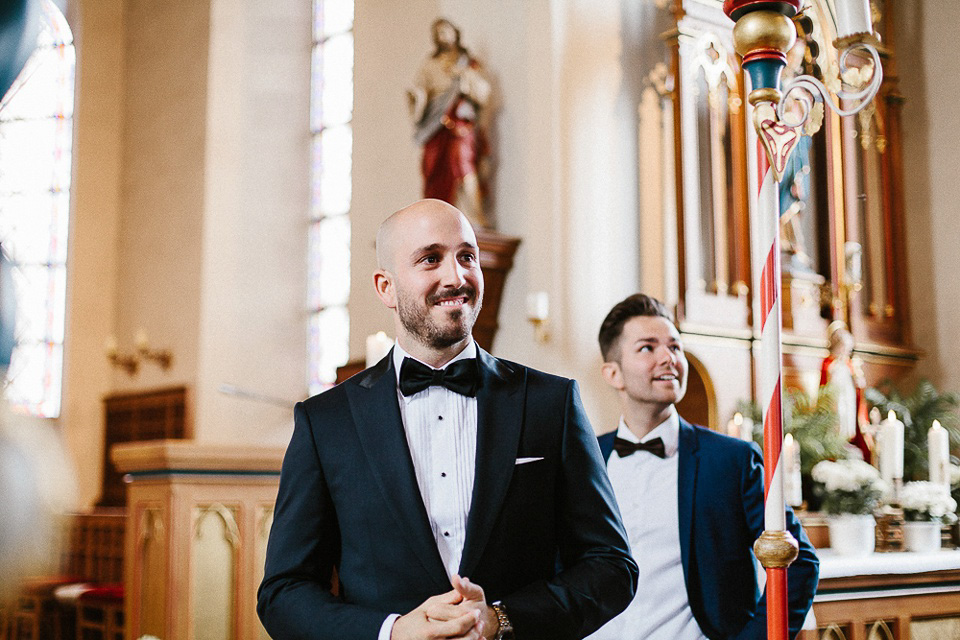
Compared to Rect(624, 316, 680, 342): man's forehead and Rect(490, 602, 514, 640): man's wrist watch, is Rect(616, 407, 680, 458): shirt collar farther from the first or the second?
Rect(490, 602, 514, 640): man's wrist watch

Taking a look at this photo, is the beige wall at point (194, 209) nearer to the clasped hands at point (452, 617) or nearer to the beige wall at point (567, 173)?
the beige wall at point (567, 173)

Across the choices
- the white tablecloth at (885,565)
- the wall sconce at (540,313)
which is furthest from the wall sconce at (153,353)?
the white tablecloth at (885,565)

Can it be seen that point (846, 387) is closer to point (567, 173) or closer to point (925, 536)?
point (925, 536)

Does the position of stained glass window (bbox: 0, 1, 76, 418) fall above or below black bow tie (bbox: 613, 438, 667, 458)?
above

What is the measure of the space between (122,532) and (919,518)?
7.16 m

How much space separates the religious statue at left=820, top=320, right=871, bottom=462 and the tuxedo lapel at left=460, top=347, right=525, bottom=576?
521cm

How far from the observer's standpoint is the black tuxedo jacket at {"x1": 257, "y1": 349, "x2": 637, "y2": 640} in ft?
5.93

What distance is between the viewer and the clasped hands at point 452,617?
5.35ft

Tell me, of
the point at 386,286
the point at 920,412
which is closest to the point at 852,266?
the point at 920,412

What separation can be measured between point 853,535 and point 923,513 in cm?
77

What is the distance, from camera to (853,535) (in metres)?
4.91

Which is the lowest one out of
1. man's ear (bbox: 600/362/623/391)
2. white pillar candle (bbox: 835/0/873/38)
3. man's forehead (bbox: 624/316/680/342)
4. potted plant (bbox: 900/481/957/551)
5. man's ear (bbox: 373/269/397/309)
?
potted plant (bbox: 900/481/957/551)

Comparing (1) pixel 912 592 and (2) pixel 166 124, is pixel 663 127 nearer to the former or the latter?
(1) pixel 912 592

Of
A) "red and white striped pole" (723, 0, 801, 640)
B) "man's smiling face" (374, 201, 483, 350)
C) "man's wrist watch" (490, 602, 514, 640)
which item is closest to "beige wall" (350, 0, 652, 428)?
"red and white striped pole" (723, 0, 801, 640)
